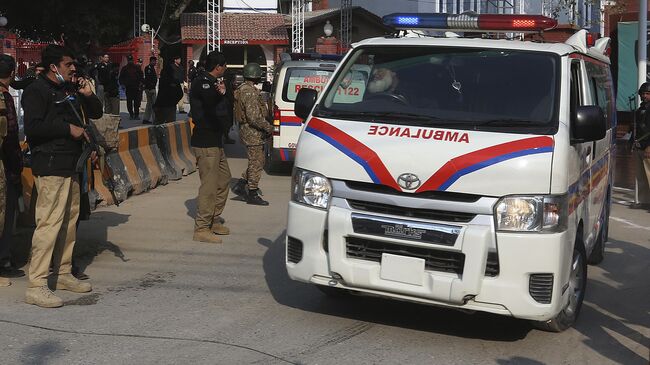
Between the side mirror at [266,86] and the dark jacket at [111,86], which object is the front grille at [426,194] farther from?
the dark jacket at [111,86]

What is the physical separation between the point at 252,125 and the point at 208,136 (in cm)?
263

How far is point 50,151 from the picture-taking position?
21.0 feet

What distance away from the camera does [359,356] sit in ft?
17.9

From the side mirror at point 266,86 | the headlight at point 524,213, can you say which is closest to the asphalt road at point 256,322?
the headlight at point 524,213

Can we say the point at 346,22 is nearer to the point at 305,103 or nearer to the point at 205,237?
the point at 205,237

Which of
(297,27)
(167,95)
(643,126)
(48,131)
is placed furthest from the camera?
(297,27)

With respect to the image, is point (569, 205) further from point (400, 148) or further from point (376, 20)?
point (376, 20)

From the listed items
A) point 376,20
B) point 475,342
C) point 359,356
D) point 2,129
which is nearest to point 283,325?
point 359,356

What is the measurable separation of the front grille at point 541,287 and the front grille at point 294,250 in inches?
62.0

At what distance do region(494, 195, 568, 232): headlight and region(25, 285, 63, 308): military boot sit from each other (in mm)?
3298

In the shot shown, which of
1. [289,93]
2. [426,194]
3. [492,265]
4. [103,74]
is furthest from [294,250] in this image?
[103,74]

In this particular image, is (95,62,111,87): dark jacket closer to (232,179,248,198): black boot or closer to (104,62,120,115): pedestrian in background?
(104,62,120,115): pedestrian in background

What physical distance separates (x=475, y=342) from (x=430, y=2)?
3745 cm

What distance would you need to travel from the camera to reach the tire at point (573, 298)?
6062 millimetres
